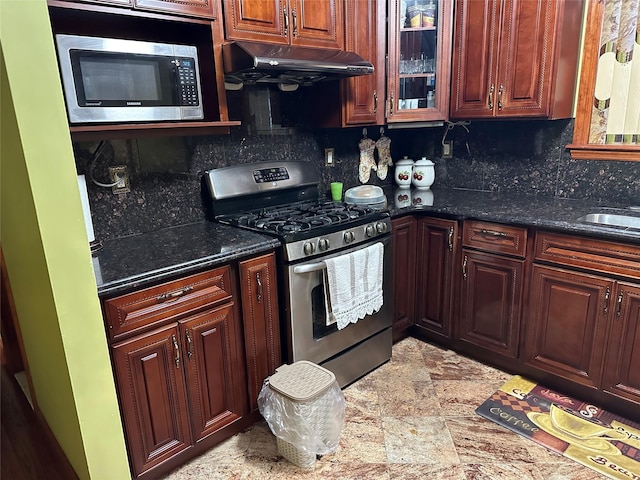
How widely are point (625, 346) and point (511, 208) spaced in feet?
2.79

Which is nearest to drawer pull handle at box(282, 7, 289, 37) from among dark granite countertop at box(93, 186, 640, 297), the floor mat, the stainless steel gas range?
the stainless steel gas range

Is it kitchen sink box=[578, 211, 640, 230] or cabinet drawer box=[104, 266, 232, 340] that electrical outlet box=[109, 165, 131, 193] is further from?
kitchen sink box=[578, 211, 640, 230]

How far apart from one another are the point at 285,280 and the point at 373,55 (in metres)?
1.39

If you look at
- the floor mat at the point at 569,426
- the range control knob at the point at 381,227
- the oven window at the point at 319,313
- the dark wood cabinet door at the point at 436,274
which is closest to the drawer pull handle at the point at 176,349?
the oven window at the point at 319,313

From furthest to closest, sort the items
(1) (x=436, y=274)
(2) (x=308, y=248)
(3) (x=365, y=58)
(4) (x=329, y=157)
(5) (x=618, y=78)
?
(4) (x=329, y=157) < (1) (x=436, y=274) < (3) (x=365, y=58) < (5) (x=618, y=78) < (2) (x=308, y=248)

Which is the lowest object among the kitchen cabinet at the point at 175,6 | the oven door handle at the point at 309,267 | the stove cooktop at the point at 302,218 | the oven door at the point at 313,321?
the oven door at the point at 313,321

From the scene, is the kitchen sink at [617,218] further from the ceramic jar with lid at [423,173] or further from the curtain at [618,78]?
the ceramic jar with lid at [423,173]

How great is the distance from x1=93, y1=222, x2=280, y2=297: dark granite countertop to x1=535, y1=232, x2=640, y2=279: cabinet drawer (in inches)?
51.1

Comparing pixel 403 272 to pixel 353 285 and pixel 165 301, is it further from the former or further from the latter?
pixel 165 301

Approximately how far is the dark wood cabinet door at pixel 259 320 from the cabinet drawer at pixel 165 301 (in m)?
0.10

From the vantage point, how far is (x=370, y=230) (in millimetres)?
2285

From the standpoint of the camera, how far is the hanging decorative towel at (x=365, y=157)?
3035mm

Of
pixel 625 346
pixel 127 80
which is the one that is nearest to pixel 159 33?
pixel 127 80

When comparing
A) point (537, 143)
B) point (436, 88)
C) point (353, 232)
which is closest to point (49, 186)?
point (353, 232)
